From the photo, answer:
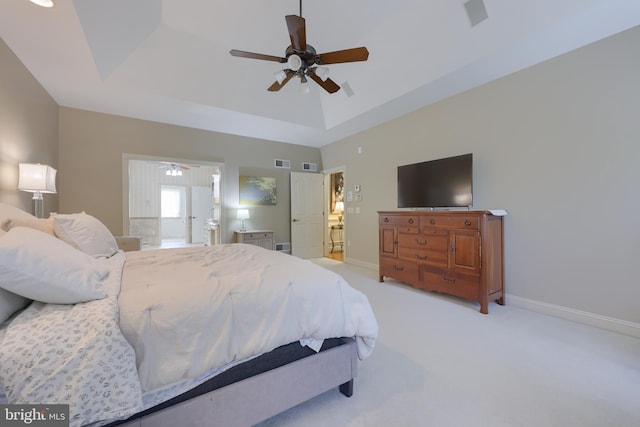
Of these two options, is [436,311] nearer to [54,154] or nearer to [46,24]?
[46,24]

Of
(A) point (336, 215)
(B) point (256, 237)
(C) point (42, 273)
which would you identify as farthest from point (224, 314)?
(A) point (336, 215)

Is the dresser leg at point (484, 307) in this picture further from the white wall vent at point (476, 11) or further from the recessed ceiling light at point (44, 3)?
the recessed ceiling light at point (44, 3)

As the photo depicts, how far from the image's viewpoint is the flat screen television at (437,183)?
340 cm

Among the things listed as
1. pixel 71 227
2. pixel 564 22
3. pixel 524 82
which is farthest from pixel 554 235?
pixel 71 227

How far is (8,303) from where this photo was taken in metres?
0.99

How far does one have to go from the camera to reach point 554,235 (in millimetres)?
2846

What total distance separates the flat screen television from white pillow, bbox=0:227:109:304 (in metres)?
3.67

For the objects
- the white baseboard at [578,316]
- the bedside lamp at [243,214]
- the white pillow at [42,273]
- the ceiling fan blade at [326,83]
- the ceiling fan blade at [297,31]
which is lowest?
the white baseboard at [578,316]

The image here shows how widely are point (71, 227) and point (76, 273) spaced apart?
119cm

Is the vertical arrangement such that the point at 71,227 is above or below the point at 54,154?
below

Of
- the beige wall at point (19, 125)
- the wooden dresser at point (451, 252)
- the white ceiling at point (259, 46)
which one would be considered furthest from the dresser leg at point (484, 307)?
the beige wall at point (19, 125)

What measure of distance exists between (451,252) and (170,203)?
9341mm

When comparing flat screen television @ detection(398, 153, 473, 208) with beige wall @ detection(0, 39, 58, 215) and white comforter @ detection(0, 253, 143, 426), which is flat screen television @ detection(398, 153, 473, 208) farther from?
beige wall @ detection(0, 39, 58, 215)

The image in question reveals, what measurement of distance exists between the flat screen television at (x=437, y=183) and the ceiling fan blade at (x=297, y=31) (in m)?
2.38
